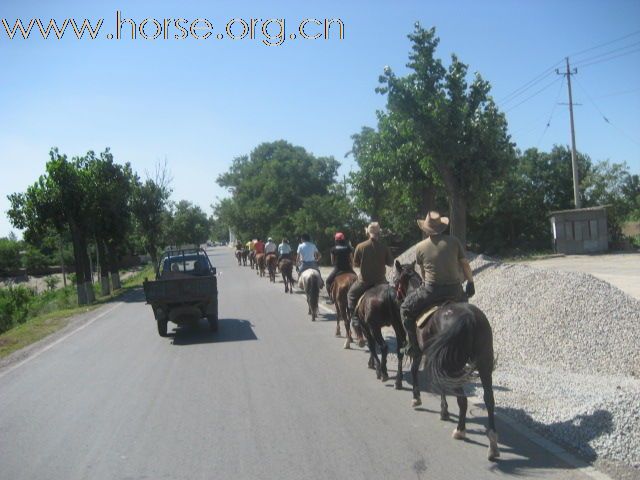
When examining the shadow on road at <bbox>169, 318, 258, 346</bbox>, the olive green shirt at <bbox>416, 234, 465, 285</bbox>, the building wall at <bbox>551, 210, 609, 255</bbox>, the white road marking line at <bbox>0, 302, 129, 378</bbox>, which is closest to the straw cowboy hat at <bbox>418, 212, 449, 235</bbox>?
the olive green shirt at <bbox>416, 234, 465, 285</bbox>

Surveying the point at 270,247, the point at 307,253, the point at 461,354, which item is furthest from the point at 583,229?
the point at 461,354

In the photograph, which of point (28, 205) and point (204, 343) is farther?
point (28, 205)

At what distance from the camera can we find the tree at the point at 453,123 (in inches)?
676

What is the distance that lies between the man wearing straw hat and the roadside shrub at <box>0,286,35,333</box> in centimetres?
2305

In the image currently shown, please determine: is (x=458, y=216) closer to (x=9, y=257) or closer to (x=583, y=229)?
(x=583, y=229)

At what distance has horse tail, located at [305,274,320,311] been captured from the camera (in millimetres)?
15141

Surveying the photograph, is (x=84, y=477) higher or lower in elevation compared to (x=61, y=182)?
lower

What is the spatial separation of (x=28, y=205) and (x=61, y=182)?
1.69 metres

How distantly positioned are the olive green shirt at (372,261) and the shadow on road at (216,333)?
3945 mm

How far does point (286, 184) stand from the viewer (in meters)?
57.1

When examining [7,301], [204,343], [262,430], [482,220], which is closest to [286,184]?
[482,220]

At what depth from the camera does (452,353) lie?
598 centimetres

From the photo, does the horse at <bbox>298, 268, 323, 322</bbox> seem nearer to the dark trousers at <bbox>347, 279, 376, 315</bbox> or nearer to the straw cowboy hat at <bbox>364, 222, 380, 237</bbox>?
the dark trousers at <bbox>347, 279, 376, 315</bbox>

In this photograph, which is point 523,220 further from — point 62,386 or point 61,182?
point 62,386
